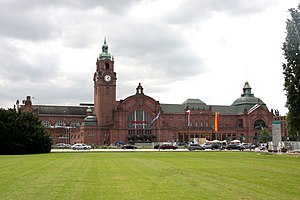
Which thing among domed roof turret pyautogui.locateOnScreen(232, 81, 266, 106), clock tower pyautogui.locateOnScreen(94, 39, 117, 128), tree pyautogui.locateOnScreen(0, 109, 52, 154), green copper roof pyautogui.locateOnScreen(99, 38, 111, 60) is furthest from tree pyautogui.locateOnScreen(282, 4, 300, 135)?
domed roof turret pyautogui.locateOnScreen(232, 81, 266, 106)

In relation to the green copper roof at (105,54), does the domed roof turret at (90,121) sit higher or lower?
lower

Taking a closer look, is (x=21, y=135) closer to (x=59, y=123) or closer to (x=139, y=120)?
(x=139, y=120)

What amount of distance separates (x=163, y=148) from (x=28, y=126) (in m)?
35.5

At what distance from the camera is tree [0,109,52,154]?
A: 7319 centimetres

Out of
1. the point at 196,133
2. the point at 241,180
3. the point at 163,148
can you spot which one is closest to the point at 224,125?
the point at 196,133

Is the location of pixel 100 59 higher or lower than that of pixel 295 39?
higher

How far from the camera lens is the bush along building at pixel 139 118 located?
466 ft

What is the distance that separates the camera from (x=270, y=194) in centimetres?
1767

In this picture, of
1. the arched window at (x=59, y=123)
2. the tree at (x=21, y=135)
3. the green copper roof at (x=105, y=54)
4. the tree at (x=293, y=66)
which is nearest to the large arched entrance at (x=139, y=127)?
the green copper roof at (x=105, y=54)

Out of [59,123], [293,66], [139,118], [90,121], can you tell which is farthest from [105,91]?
[293,66]

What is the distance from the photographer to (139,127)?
145 metres

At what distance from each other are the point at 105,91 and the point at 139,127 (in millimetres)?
16939

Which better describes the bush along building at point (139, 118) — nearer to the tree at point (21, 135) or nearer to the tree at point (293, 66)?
the tree at point (21, 135)

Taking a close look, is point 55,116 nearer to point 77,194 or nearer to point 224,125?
point 224,125
